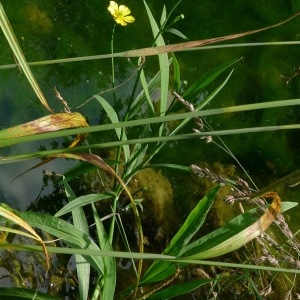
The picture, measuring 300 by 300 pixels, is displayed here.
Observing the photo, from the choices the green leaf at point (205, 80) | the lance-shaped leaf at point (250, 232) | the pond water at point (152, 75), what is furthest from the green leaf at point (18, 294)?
the green leaf at point (205, 80)

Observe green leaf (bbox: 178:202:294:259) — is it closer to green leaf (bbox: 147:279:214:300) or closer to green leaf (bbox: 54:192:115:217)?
green leaf (bbox: 147:279:214:300)

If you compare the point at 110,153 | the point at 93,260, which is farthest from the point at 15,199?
the point at 93,260

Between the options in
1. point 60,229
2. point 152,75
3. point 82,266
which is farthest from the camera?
point 152,75

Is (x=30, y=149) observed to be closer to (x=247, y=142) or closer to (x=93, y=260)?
(x=93, y=260)

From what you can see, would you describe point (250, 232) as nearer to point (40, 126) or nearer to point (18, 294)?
point (40, 126)

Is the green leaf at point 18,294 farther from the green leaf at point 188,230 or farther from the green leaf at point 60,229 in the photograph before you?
the green leaf at point 188,230

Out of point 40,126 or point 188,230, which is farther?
point 188,230

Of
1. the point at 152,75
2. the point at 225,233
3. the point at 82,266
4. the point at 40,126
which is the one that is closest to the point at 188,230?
the point at 225,233

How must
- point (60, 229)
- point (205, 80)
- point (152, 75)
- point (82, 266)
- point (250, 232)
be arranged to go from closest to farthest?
point (250, 232) → point (60, 229) → point (82, 266) → point (205, 80) → point (152, 75)
